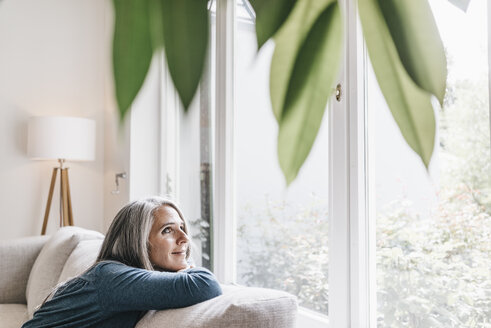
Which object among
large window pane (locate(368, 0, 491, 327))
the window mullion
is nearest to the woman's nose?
large window pane (locate(368, 0, 491, 327))

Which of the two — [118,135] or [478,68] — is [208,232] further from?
[118,135]

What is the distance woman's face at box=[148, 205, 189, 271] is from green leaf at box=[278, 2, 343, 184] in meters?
1.43

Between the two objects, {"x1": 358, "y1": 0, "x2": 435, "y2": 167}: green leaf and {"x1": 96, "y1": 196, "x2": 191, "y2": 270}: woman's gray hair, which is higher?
{"x1": 358, "y1": 0, "x2": 435, "y2": 167}: green leaf

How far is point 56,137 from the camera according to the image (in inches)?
115

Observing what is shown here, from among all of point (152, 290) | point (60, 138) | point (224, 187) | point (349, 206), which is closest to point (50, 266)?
point (224, 187)

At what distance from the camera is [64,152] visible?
2.95 metres

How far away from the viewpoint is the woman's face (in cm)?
154

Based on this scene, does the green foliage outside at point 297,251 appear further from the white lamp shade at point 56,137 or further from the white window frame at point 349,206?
the white lamp shade at point 56,137

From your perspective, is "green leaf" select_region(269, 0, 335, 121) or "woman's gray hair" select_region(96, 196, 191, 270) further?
"woman's gray hair" select_region(96, 196, 191, 270)

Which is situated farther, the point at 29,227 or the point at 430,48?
the point at 29,227

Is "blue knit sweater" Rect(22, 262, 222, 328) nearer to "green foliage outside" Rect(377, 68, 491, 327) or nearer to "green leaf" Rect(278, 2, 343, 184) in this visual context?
"green foliage outside" Rect(377, 68, 491, 327)

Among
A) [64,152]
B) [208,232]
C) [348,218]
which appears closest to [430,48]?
[348,218]

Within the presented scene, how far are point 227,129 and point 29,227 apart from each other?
1.99 meters

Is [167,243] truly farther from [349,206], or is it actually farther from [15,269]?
[15,269]
